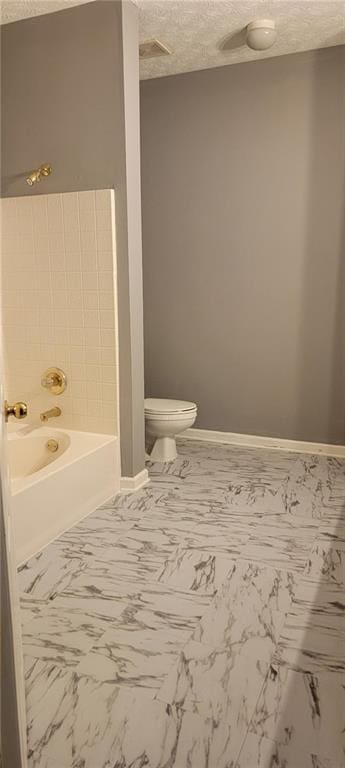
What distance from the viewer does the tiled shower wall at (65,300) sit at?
2.77 meters

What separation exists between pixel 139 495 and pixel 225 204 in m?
1.93

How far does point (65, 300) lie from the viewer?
289 centimetres

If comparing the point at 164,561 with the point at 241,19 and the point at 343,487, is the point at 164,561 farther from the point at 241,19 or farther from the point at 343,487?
the point at 241,19

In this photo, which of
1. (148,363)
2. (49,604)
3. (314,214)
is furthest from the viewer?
(148,363)

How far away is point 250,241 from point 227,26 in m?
1.17

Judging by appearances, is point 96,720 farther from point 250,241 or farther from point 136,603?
point 250,241

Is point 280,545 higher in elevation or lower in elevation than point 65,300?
lower

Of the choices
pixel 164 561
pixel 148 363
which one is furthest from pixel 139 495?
pixel 148 363

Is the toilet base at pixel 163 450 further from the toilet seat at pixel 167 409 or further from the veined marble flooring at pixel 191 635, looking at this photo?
the veined marble flooring at pixel 191 635

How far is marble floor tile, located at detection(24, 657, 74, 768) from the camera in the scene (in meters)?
1.31

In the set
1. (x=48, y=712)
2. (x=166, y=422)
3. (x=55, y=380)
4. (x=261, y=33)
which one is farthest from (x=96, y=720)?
(x=261, y=33)

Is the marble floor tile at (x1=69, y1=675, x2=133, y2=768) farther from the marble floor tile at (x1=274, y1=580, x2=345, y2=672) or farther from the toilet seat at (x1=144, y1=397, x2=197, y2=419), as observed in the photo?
the toilet seat at (x1=144, y1=397, x2=197, y2=419)

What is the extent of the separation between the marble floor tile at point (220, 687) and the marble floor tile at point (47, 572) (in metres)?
0.59

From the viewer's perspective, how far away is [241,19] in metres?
2.82
